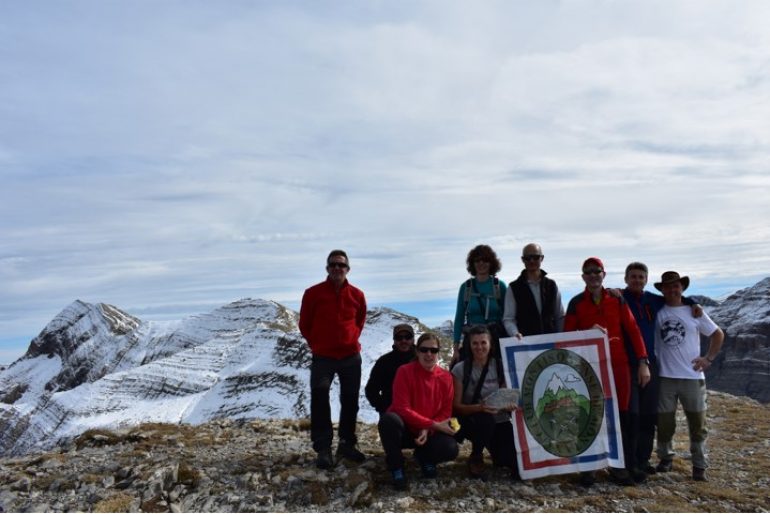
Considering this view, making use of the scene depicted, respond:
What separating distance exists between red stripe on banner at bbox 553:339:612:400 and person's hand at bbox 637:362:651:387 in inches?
23.5

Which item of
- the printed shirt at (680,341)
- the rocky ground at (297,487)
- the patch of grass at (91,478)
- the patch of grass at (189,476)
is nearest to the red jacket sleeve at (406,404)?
the rocky ground at (297,487)

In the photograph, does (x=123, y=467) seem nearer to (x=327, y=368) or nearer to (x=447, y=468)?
(x=327, y=368)

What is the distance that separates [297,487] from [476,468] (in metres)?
3.66

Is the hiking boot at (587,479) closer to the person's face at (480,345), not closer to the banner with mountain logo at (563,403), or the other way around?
the banner with mountain logo at (563,403)

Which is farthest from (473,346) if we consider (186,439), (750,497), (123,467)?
(186,439)

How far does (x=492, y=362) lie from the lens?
11477mm

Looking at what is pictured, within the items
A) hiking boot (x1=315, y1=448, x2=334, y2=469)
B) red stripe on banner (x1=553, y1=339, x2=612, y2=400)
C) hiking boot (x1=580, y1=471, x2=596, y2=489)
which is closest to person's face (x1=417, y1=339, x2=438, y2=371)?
red stripe on banner (x1=553, y1=339, x2=612, y2=400)

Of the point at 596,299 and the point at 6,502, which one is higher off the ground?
the point at 596,299

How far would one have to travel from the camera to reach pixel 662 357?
12.0 meters

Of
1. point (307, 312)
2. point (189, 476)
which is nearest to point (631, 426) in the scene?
point (307, 312)

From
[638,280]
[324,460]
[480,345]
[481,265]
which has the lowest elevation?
[324,460]

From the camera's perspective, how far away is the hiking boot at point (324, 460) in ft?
39.3

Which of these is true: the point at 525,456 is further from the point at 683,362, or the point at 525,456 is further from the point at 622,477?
the point at 683,362

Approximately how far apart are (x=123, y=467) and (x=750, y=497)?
523 inches
